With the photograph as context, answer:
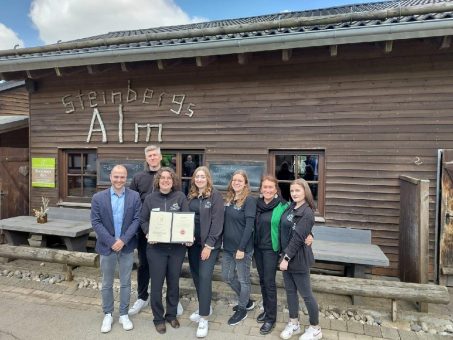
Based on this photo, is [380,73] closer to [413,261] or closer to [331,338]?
[413,261]

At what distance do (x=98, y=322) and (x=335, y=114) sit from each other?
4457mm

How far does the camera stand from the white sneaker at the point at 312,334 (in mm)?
3201

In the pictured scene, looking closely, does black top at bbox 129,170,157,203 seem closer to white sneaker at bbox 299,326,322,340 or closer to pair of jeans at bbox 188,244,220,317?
pair of jeans at bbox 188,244,220,317

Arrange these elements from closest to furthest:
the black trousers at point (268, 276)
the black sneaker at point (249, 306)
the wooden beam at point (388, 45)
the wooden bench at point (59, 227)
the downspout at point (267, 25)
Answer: the black trousers at point (268, 276)
the black sneaker at point (249, 306)
the downspout at point (267, 25)
the wooden beam at point (388, 45)
the wooden bench at point (59, 227)

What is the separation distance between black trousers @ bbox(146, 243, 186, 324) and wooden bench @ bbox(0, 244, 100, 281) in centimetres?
155

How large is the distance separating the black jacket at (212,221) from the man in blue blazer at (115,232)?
751 millimetres

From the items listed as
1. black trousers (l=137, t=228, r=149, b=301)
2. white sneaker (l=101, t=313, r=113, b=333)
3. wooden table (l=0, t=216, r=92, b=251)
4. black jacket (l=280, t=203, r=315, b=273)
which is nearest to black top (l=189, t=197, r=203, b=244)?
black trousers (l=137, t=228, r=149, b=301)

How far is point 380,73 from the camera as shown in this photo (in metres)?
4.99

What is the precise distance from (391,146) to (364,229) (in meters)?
1.38

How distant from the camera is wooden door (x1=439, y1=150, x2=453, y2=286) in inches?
180

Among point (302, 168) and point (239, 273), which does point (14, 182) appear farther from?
point (302, 168)

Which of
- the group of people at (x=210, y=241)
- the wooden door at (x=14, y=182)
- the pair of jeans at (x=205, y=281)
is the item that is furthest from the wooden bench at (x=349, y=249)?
the wooden door at (x=14, y=182)

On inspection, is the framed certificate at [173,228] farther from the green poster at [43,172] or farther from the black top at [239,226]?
the green poster at [43,172]

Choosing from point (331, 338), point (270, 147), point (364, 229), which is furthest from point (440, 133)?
point (331, 338)
